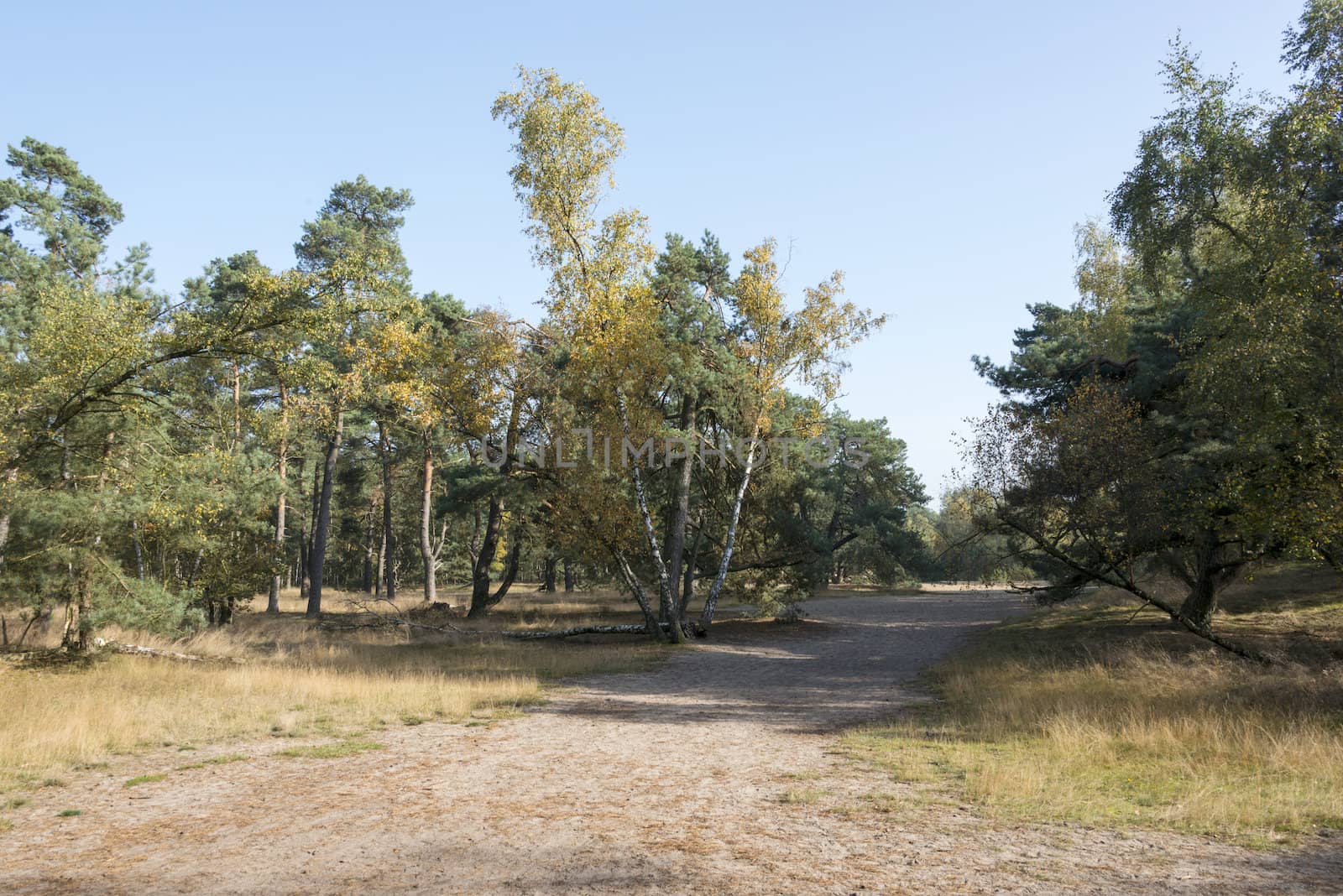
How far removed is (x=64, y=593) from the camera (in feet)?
52.5

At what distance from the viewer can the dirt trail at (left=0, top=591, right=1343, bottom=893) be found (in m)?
5.34

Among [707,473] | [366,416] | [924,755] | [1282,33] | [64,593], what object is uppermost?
[1282,33]

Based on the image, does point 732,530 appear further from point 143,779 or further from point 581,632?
point 143,779

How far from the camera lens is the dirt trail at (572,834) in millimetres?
5336

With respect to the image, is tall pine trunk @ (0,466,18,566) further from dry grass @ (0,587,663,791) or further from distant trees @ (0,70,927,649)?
dry grass @ (0,587,663,791)

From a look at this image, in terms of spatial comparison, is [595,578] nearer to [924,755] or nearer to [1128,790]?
[924,755]

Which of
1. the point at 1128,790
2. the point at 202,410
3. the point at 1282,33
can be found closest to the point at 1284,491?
the point at 1128,790

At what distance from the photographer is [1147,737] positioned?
921 centimetres

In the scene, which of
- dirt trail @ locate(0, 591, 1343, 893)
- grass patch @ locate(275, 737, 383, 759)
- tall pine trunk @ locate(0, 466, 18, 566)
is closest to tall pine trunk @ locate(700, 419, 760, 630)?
dirt trail @ locate(0, 591, 1343, 893)

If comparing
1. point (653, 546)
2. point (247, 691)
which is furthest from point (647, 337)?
point (247, 691)

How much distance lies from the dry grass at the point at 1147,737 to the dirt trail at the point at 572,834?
0.75 metres

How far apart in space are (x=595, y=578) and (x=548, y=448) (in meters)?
10.1

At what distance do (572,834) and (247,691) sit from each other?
10.3 metres

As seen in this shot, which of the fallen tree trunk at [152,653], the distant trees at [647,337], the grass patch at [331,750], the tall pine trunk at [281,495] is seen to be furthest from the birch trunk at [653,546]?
the grass patch at [331,750]
